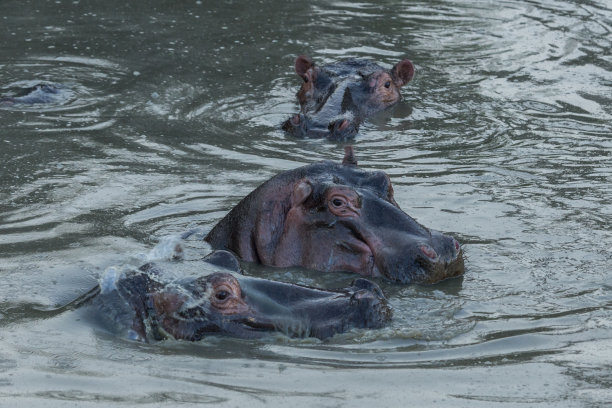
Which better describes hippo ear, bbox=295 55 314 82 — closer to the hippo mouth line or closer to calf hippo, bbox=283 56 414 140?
calf hippo, bbox=283 56 414 140

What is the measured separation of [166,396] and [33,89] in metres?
6.89

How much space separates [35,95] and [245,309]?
604 centimetres

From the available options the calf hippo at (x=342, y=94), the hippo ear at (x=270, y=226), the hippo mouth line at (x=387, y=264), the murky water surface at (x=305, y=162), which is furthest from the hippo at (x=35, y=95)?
the hippo mouth line at (x=387, y=264)

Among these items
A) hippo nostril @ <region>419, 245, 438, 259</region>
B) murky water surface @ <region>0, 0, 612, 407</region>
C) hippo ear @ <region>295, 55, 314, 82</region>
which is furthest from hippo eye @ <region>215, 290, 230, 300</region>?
hippo ear @ <region>295, 55, 314, 82</region>

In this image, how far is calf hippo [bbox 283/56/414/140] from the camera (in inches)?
392

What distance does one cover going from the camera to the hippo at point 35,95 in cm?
1058

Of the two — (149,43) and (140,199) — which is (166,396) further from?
(149,43)

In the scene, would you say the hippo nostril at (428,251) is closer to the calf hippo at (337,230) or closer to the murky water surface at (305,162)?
the calf hippo at (337,230)

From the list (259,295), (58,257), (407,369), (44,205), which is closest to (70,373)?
(259,295)

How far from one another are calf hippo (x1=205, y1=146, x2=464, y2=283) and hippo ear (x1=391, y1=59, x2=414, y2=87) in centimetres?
499

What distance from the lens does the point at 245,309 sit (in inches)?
209

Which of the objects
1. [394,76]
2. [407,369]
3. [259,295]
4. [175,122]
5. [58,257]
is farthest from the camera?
[394,76]

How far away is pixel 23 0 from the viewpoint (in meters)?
14.7

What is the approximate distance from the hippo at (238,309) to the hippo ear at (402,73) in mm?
6207
